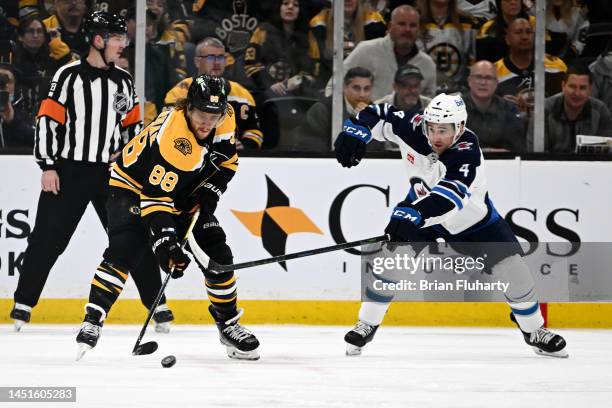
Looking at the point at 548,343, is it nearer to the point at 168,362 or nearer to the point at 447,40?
the point at 168,362

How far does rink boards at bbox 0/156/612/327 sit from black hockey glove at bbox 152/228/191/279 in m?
2.08

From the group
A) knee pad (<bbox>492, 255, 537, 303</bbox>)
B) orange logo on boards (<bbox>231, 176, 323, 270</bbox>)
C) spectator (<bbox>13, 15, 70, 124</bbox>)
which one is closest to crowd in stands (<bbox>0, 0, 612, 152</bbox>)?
spectator (<bbox>13, 15, 70, 124</bbox>)

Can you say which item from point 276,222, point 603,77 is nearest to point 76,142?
point 276,222

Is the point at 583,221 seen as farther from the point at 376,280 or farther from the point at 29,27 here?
the point at 29,27

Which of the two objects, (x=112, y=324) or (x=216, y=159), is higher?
(x=216, y=159)

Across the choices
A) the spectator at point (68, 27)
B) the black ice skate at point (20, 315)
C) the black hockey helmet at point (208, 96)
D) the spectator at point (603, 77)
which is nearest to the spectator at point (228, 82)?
the spectator at point (68, 27)

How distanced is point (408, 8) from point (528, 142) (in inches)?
38.5

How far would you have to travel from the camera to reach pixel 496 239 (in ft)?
16.2

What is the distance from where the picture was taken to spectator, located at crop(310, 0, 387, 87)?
6.62 metres

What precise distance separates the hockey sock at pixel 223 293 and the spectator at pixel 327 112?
2.17 metres

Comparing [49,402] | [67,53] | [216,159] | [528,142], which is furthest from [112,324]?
[49,402]

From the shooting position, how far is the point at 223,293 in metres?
4.52

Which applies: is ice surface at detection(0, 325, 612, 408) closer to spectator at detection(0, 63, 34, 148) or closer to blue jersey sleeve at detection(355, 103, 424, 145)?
blue jersey sleeve at detection(355, 103, 424, 145)

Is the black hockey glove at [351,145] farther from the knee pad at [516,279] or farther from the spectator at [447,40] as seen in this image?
the spectator at [447,40]
